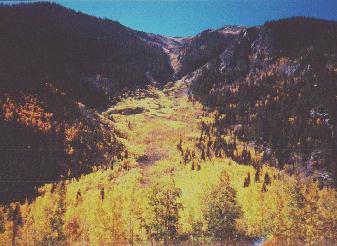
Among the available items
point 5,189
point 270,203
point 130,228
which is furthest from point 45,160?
point 270,203

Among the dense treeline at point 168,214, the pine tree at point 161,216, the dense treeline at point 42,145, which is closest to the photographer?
the pine tree at point 161,216

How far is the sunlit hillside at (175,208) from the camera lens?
79250 mm

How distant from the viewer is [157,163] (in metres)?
172

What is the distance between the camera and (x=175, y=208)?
258ft

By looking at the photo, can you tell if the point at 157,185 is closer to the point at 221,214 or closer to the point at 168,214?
the point at 168,214

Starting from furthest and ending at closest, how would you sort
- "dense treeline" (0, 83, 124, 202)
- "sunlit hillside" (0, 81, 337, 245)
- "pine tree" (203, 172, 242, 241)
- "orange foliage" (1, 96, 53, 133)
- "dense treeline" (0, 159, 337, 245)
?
"orange foliage" (1, 96, 53, 133) → "dense treeline" (0, 83, 124, 202) → "pine tree" (203, 172, 242, 241) → "sunlit hillside" (0, 81, 337, 245) → "dense treeline" (0, 159, 337, 245)

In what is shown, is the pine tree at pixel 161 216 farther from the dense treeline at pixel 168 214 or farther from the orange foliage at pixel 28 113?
the orange foliage at pixel 28 113

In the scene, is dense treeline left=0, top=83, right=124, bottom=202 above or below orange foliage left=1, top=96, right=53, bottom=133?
below

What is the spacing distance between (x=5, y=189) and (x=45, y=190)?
13.9m

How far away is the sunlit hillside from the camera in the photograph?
79.2m

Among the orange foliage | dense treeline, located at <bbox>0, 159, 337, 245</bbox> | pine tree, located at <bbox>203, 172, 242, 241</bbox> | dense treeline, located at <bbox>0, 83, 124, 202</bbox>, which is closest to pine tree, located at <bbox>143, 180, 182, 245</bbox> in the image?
dense treeline, located at <bbox>0, 159, 337, 245</bbox>

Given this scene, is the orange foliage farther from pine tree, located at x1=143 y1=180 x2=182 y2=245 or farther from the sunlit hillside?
pine tree, located at x1=143 y1=180 x2=182 y2=245

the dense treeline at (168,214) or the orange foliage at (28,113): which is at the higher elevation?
the orange foliage at (28,113)

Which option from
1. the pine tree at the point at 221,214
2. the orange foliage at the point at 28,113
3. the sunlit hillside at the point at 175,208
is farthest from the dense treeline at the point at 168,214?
the orange foliage at the point at 28,113
